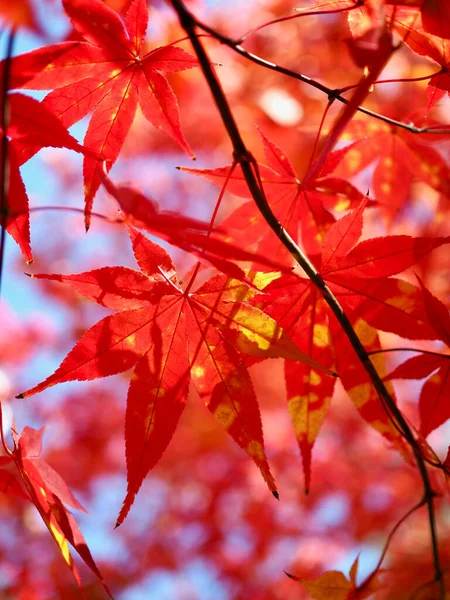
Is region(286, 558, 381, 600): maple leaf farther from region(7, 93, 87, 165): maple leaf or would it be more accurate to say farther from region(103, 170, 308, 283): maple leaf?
region(7, 93, 87, 165): maple leaf

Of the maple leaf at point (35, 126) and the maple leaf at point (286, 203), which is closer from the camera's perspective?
the maple leaf at point (35, 126)

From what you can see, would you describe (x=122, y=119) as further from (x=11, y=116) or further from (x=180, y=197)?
(x=180, y=197)

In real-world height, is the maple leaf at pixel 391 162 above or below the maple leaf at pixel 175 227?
above

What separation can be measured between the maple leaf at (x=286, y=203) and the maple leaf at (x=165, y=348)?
21cm

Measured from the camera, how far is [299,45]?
267cm

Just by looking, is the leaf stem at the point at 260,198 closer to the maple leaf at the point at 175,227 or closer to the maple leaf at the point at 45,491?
the maple leaf at the point at 175,227

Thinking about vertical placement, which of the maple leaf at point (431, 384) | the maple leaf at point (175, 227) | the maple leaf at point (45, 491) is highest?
the maple leaf at point (175, 227)

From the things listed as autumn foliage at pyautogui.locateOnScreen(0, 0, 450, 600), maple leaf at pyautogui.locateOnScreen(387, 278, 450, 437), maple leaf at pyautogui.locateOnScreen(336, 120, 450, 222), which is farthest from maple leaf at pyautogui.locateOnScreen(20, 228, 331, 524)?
maple leaf at pyautogui.locateOnScreen(336, 120, 450, 222)

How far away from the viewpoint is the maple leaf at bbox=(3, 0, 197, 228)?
83 cm

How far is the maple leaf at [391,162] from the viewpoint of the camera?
123 centimetres

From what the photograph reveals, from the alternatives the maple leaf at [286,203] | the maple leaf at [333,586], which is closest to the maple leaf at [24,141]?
the maple leaf at [286,203]

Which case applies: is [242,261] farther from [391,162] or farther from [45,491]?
[391,162]

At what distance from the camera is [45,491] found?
86cm

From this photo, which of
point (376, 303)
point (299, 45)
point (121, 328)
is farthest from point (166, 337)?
point (299, 45)
